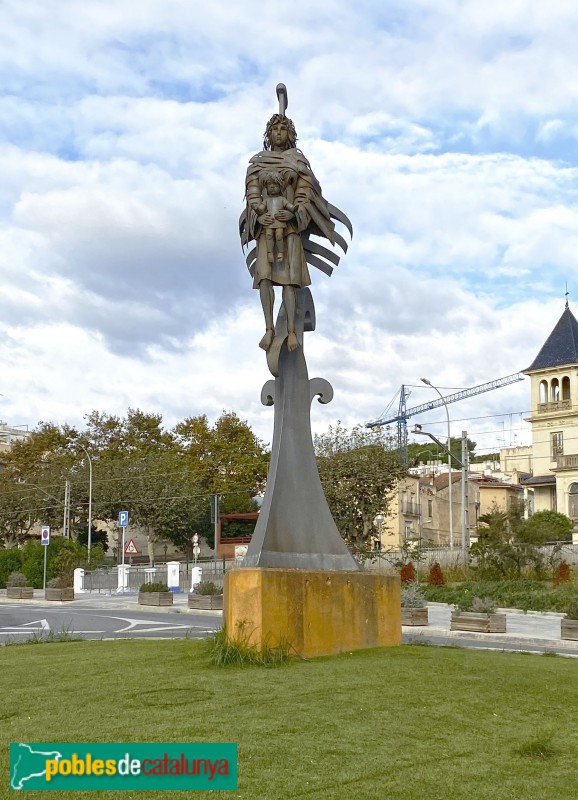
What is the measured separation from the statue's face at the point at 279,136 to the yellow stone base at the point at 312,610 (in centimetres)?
551

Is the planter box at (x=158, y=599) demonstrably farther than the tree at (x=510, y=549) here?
No

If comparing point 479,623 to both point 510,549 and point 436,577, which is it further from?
point 436,577

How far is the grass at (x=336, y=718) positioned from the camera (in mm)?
5398

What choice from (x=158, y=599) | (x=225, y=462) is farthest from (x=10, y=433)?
(x=158, y=599)

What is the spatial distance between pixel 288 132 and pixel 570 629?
12384mm

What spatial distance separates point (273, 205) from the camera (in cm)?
1148

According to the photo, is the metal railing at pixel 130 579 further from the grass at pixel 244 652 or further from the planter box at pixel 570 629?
the grass at pixel 244 652

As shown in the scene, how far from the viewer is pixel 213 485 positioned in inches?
2586

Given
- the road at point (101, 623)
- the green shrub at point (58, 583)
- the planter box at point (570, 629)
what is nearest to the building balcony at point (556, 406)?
the green shrub at point (58, 583)

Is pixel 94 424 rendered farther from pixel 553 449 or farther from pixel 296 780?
pixel 296 780

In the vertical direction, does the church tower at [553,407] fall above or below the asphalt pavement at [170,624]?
above

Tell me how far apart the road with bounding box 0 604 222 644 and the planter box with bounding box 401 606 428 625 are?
4483 millimetres

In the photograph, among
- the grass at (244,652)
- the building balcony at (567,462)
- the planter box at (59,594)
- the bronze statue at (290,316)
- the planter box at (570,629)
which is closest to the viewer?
the grass at (244,652)

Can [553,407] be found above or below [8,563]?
above
